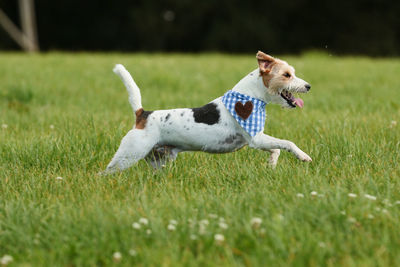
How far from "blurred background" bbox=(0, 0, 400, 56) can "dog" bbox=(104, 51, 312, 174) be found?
72.4 feet

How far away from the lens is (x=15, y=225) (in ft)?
9.36

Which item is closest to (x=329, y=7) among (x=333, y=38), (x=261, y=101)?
(x=333, y=38)

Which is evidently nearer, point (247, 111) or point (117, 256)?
point (117, 256)

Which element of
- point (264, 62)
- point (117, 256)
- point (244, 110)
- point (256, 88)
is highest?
point (264, 62)

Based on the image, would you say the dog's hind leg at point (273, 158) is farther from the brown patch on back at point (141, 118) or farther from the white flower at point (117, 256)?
the white flower at point (117, 256)

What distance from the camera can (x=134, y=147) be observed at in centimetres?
365

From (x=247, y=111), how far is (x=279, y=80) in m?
0.36

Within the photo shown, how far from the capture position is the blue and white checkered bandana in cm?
370

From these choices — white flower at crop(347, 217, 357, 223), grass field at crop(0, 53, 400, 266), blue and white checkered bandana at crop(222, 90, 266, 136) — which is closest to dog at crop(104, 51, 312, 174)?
blue and white checkered bandana at crop(222, 90, 266, 136)

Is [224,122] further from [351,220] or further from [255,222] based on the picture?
[351,220]

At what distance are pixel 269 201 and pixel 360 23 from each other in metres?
25.0

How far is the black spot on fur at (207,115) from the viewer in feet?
12.3

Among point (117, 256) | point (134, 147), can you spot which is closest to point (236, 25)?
point (134, 147)

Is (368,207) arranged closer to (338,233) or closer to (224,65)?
(338,233)
